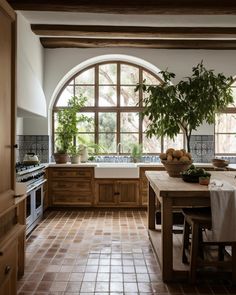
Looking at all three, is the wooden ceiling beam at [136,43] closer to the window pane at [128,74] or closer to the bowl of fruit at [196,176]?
the window pane at [128,74]

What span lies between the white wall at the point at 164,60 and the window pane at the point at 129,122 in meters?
1.13

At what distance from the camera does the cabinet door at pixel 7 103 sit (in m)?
1.92

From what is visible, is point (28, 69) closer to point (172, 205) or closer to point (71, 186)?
point (71, 186)

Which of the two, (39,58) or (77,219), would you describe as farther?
(39,58)

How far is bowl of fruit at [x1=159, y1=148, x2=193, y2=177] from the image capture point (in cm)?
390

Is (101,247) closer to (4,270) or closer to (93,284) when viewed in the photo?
(93,284)

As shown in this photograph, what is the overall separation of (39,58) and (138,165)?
8.89ft

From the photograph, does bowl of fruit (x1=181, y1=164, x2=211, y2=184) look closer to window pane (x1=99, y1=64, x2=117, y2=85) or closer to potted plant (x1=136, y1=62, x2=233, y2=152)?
potted plant (x1=136, y1=62, x2=233, y2=152)

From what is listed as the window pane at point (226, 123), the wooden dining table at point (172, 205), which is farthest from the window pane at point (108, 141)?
the wooden dining table at point (172, 205)

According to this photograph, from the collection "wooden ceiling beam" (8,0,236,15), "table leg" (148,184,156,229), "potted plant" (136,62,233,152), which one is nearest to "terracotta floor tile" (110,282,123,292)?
"table leg" (148,184,156,229)

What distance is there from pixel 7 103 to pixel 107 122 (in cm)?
514

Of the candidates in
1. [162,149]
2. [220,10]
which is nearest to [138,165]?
[162,149]

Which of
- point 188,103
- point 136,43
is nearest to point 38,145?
point 136,43

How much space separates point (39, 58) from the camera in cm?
638
